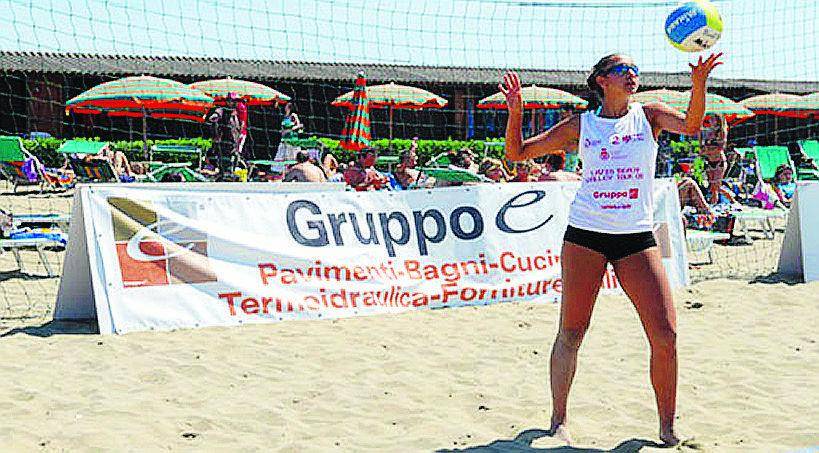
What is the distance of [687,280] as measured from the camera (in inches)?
301

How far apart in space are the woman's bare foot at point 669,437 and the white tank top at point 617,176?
2.58ft

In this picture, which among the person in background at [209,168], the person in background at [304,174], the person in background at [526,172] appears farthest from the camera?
the person in background at [209,168]

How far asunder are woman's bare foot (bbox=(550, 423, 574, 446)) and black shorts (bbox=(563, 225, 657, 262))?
2.32 feet

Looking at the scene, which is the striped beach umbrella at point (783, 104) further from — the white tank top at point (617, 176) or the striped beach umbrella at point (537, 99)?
the white tank top at point (617, 176)

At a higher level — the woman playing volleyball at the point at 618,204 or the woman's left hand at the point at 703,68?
the woman's left hand at the point at 703,68

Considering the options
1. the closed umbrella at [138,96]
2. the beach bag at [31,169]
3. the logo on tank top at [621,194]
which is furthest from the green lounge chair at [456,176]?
the beach bag at [31,169]

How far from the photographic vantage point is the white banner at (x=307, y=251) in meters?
5.92

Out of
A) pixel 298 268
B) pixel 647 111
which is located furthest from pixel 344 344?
pixel 647 111

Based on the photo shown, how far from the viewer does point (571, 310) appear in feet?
12.4

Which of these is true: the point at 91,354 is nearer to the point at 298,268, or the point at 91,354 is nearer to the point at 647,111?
the point at 298,268

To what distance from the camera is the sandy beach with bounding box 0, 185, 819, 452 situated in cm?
388

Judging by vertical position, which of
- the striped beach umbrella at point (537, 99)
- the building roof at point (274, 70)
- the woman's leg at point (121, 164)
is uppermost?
the building roof at point (274, 70)

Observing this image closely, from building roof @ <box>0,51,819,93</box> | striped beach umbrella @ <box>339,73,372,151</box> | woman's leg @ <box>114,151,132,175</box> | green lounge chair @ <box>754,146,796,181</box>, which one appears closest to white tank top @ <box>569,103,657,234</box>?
striped beach umbrella @ <box>339,73,372,151</box>

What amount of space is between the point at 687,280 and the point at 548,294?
4.05ft
